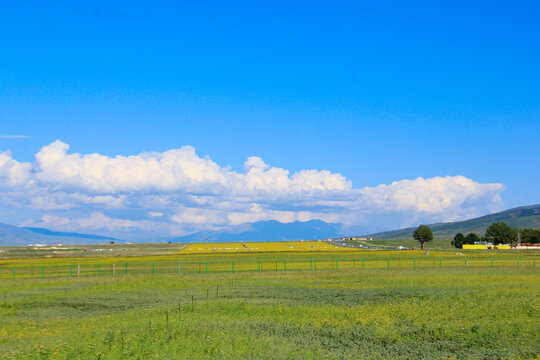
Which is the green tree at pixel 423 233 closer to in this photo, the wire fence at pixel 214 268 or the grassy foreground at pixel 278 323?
the wire fence at pixel 214 268

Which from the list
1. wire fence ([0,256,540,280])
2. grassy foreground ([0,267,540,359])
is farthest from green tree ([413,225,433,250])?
grassy foreground ([0,267,540,359])

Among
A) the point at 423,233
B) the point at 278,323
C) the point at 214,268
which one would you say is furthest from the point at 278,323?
the point at 423,233

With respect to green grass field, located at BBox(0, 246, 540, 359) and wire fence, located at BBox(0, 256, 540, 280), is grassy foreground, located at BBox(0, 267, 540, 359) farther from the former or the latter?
wire fence, located at BBox(0, 256, 540, 280)

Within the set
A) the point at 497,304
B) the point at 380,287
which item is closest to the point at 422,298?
the point at 497,304

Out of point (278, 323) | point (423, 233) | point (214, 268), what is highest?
point (278, 323)

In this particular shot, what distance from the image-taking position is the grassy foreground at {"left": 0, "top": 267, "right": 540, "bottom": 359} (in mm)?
19766

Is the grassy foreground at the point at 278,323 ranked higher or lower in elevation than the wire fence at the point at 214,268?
higher

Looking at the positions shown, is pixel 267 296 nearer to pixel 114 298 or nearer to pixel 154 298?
pixel 154 298

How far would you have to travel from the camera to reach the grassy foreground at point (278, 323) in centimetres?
1977

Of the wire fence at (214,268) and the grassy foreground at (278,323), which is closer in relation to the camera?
the grassy foreground at (278,323)

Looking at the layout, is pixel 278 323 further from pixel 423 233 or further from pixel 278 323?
pixel 423 233

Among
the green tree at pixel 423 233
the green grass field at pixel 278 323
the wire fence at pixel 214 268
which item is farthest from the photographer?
the green tree at pixel 423 233

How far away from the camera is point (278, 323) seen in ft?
86.7

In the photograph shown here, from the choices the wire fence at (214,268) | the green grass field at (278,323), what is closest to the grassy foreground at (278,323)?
the green grass field at (278,323)
